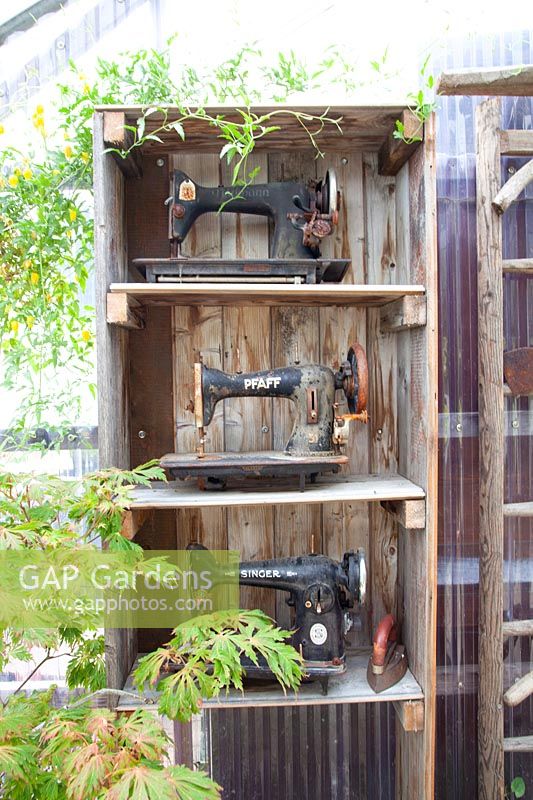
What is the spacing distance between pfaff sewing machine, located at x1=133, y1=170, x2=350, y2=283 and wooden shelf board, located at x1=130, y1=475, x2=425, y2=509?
2.01 feet

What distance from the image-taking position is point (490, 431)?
2.03m

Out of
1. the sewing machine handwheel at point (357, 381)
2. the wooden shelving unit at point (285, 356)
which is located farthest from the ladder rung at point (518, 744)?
the sewing machine handwheel at point (357, 381)

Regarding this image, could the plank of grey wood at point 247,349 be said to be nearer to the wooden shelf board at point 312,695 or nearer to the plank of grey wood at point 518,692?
the wooden shelf board at point 312,695

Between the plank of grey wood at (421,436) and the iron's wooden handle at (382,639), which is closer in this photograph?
the plank of grey wood at (421,436)

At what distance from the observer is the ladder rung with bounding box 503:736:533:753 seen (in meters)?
2.07

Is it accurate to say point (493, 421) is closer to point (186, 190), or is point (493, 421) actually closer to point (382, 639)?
point (382, 639)

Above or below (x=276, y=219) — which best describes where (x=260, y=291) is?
below

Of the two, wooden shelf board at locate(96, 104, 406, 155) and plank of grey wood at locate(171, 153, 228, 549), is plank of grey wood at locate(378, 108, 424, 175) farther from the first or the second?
plank of grey wood at locate(171, 153, 228, 549)

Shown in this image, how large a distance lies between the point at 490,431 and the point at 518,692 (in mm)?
844

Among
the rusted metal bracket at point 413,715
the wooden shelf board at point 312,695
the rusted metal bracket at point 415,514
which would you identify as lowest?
the rusted metal bracket at point 413,715

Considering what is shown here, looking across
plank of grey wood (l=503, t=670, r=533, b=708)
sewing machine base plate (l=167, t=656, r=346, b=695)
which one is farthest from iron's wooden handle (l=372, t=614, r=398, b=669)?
plank of grey wood (l=503, t=670, r=533, b=708)

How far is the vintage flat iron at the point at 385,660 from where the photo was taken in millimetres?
1854

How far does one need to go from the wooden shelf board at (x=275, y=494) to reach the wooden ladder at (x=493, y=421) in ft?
1.06

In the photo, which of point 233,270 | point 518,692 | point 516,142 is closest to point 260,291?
point 233,270
